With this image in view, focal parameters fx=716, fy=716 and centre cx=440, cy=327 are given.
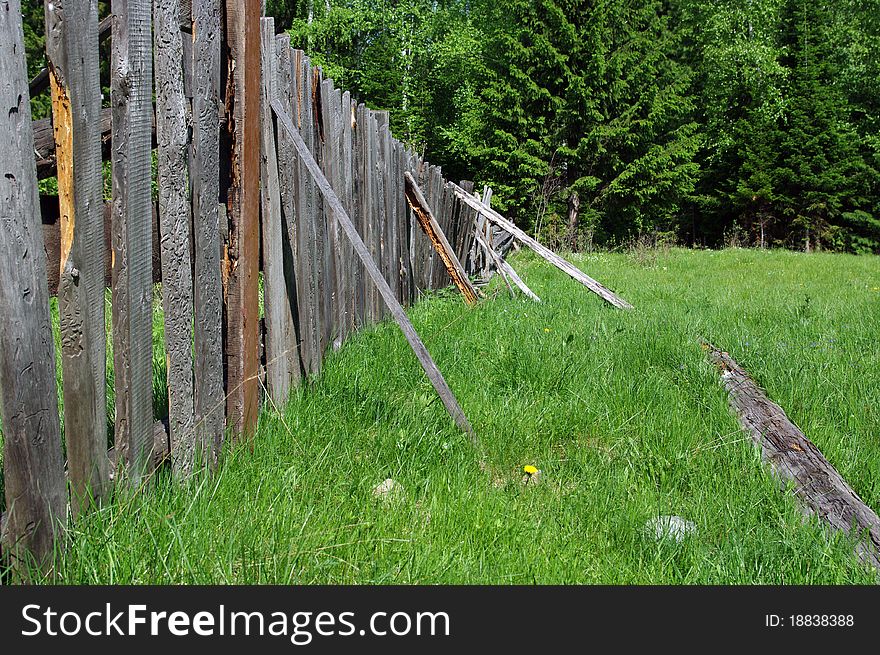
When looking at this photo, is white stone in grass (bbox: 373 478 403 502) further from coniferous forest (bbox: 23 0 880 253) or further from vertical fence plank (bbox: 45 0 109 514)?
coniferous forest (bbox: 23 0 880 253)

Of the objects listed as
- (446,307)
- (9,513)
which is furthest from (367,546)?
(446,307)

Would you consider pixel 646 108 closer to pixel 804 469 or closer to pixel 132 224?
pixel 804 469

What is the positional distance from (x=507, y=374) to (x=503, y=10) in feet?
98.2

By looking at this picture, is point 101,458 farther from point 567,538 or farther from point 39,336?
point 567,538

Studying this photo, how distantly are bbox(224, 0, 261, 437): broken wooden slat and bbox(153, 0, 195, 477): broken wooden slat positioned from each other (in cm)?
33

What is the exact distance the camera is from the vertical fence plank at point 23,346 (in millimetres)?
1599

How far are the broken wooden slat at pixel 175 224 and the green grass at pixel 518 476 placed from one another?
0.85ft

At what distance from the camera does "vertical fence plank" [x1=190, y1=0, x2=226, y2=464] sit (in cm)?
252

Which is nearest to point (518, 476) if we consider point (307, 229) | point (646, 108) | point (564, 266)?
point (307, 229)

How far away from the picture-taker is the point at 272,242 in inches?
127

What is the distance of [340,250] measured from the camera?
466 cm

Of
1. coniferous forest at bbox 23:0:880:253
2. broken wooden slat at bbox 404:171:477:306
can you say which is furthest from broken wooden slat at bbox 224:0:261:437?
coniferous forest at bbox 23:0:880:253

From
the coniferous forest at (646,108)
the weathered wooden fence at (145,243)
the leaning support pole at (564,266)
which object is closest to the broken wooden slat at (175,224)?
the weathered wooden fence at (145,243)

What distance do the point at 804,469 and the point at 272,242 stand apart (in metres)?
2.49
